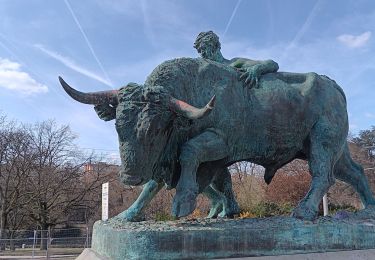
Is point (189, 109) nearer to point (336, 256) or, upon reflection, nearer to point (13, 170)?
point (336, 256)

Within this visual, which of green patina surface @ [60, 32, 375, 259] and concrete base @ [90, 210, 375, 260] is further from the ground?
green patina surface @ [60, 32, 375, 259]

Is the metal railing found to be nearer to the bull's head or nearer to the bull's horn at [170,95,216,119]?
the bull's head

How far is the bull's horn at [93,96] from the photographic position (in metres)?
3.74

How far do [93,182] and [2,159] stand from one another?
23.2 ft

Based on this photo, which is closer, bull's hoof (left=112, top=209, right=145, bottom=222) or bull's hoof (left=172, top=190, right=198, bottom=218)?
bull's hoof (left=172, top=190, right=198, bottom=218)

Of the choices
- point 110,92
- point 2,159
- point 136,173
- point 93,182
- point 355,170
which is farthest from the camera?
point 93,182

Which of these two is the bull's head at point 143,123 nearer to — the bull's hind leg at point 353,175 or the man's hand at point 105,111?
Result: the man's hand at point 105,111

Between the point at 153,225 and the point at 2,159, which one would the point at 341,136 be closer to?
the point at 153,225

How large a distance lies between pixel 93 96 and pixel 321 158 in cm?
240

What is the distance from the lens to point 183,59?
4250mm

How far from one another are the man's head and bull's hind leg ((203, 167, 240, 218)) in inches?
52.5

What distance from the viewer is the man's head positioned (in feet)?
16.3

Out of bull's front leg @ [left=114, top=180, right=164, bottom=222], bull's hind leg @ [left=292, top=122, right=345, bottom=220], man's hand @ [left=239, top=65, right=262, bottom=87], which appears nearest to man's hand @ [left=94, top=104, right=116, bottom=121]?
bull's front leg @ [left=114, top=180, right=164, bottom=222]

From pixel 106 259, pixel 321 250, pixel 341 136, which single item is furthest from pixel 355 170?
pixel 106 259
